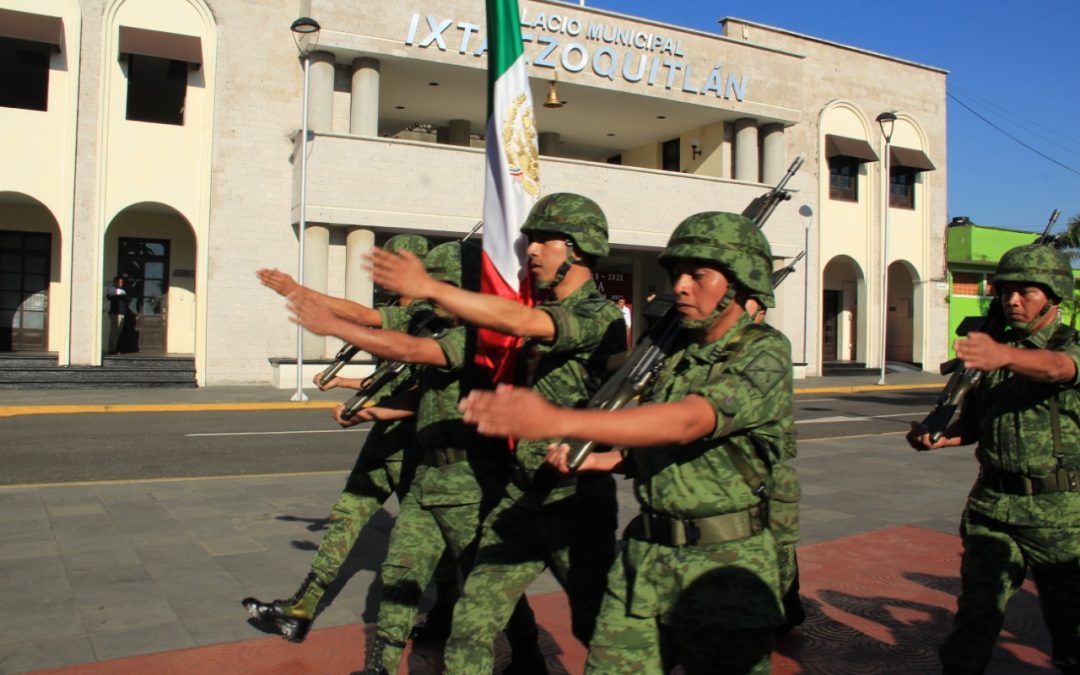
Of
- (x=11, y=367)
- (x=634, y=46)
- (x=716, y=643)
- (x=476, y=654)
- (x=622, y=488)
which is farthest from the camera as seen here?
(x=634, y=46)

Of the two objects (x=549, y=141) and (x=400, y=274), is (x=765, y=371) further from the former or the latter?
(x=549, y=141)

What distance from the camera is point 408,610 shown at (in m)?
3.82

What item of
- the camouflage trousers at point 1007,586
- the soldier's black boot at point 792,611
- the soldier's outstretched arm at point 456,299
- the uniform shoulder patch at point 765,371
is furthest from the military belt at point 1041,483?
the soldier's outstretched arm at point 456,299

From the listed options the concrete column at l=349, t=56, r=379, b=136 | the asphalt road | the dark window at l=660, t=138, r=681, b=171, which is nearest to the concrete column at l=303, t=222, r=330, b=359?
the concrete column at l=349, t=56, r=379, b=136

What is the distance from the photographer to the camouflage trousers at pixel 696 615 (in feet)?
8.77

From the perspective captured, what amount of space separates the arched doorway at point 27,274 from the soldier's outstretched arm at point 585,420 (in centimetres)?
2085

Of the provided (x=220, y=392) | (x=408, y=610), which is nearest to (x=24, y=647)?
(x=408, y=610)

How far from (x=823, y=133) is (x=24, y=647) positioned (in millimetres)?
26542

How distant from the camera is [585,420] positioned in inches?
85.7

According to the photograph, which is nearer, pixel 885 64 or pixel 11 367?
pixel 11 367

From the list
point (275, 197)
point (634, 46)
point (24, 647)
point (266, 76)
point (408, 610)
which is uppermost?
point (634, 46)

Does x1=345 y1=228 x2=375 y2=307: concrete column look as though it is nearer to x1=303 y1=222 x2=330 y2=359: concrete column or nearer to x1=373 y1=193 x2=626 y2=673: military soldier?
x1=303 y1=222 x2=330 y2=359: concrete column

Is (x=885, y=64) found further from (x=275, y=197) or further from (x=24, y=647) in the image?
(x=24, y=647)

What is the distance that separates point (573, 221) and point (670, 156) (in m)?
25.1
